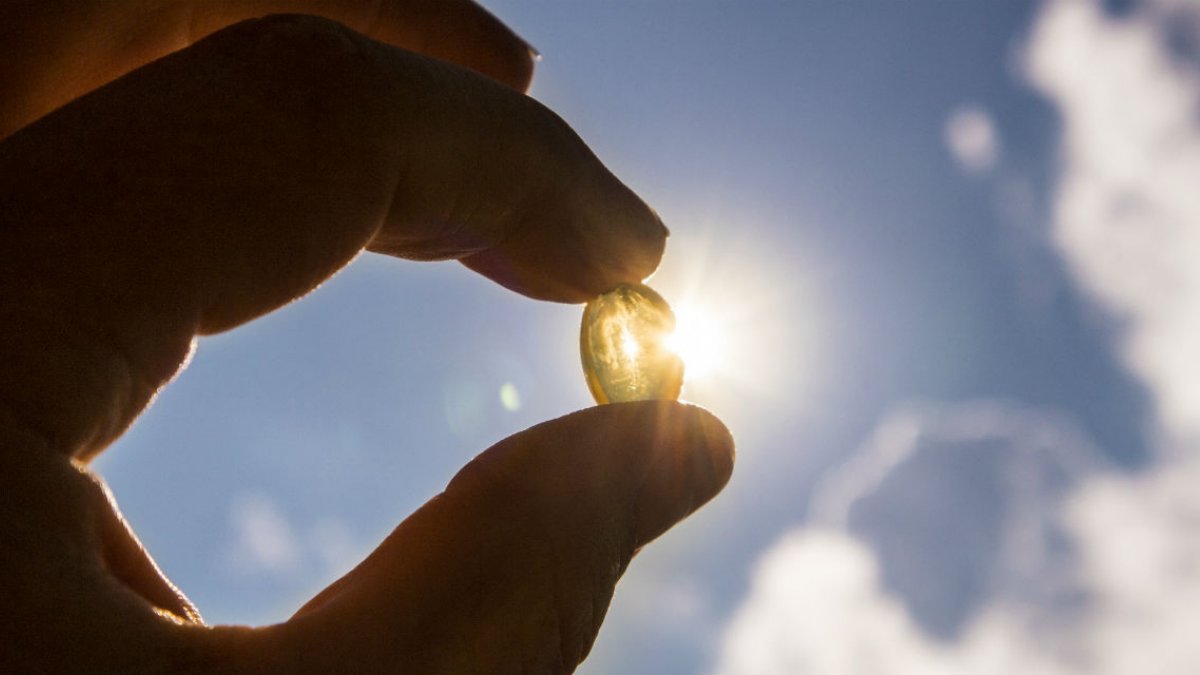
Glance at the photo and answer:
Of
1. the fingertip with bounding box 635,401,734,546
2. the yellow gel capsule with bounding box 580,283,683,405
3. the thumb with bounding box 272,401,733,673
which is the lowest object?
the thumb with bounding box 272,401,733,673

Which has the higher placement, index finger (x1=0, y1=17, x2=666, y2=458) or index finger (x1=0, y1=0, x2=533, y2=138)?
index finger (x1=0, y1=0, x2=533, y2=138)

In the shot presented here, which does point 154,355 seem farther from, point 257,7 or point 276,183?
point 257,7

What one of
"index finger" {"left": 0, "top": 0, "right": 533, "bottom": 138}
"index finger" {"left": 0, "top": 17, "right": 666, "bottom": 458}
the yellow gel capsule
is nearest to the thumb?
"index finger" {"left": 0, "top": 17, "right": 666, "bottom": 458}

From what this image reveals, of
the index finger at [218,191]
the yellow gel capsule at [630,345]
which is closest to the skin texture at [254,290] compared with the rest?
the index finger at [218,191]

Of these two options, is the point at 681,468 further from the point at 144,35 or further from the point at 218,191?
the point at 144,35

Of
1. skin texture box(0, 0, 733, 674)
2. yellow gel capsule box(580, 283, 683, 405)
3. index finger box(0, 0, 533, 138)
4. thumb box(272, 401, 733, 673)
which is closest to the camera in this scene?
skin texture box(0, 0, 733, 674)

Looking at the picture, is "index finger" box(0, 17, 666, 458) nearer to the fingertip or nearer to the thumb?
the thumb
